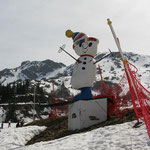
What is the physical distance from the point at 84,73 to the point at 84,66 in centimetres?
43

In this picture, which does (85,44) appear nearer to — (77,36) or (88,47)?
(88,47)

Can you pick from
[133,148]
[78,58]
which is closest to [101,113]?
[78,58]

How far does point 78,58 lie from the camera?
11.6 meters

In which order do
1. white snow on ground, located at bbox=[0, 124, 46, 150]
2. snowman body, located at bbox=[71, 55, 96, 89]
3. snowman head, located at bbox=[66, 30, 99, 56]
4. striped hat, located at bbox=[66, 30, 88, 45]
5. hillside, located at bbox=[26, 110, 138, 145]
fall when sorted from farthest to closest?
1. striped hat, located at bbox=[66, 30, 88, 45]
2. snowman head, located at bbox=[66, 30, 99, 56]
3. snowman body, located at bbox=[71, 55, 96, 89]
4. white snow on ground, located at bbox=[0, 124, 46, 150]
5. hillside, located at bbox=[26, 110, 138, 145]

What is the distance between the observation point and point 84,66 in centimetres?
1091

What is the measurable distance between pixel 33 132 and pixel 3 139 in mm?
2556

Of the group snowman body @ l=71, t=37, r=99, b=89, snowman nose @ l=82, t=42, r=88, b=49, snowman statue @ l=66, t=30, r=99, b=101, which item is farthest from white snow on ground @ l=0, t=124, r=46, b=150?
snowman nose @ l=82, t=42, r=88, b=49

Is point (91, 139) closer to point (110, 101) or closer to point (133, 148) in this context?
point (133, 148)

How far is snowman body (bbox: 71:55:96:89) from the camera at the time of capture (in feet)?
35.2

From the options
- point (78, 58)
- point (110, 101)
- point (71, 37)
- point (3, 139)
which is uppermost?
point (71, 37)

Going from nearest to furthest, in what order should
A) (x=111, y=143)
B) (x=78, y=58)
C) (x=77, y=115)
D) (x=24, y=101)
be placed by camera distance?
(x=111, y=143) → (x=77, y=115) → (x=78, y=58) → (x=24, y=101)

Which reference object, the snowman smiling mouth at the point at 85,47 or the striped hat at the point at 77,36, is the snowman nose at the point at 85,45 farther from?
the striped hat at the point at 77,36

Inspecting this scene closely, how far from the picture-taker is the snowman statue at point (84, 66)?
10.8m

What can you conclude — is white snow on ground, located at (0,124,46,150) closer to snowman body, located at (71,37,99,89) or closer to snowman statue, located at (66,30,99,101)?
snowman statue, located at (66,30,99,101)
